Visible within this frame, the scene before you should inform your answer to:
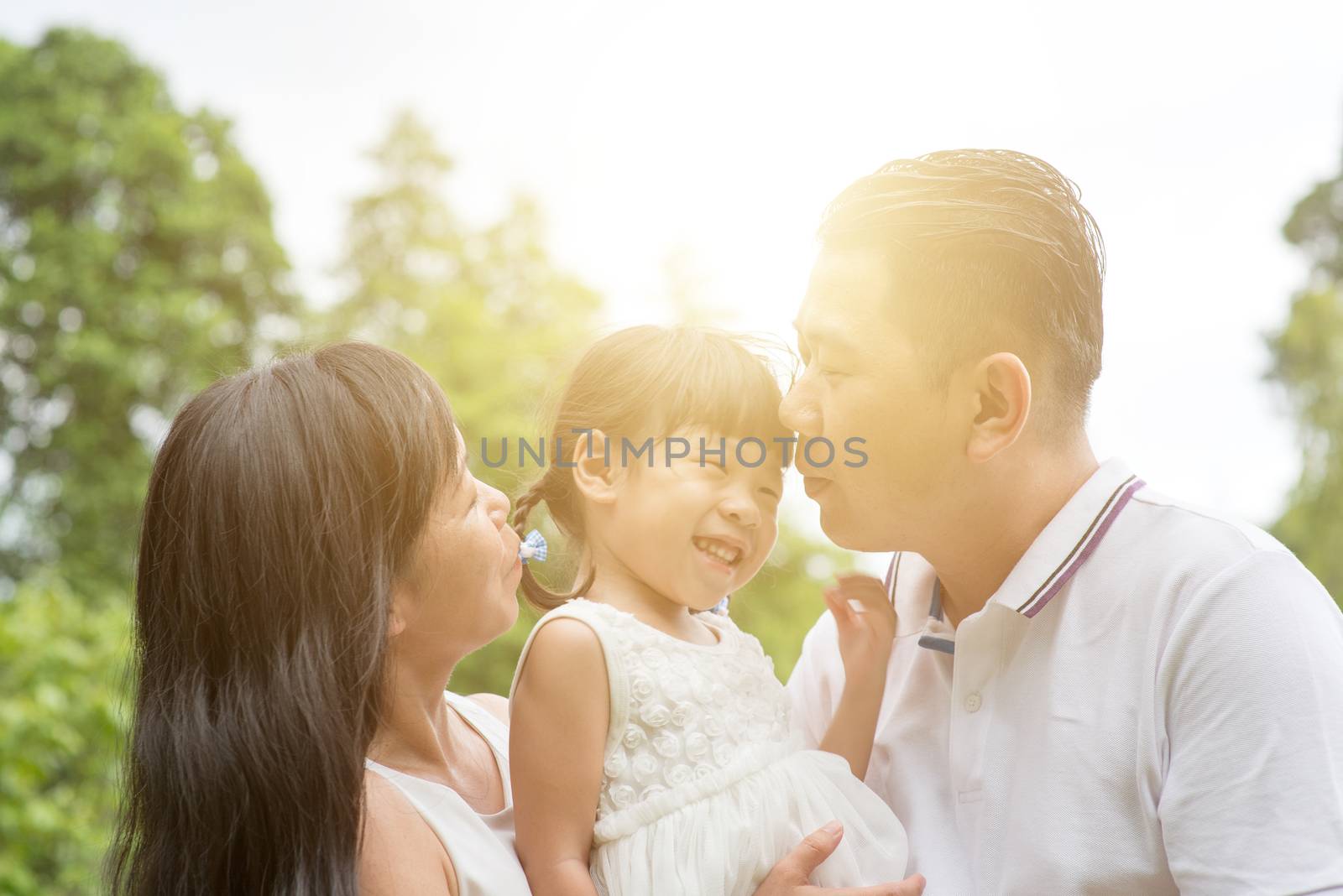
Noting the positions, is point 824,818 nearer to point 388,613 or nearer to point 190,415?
point 388,613

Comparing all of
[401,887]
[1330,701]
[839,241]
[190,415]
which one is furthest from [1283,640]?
[190,415]

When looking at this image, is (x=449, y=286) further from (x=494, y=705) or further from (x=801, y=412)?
(x=801, y=412)

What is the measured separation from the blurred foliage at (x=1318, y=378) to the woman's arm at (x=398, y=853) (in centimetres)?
770

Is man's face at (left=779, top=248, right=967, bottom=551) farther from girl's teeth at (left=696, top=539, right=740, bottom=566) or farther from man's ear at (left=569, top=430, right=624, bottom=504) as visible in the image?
man's ear at (left=569, top=430, right=624, bottom=504)

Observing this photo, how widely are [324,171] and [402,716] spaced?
1762 centimetres

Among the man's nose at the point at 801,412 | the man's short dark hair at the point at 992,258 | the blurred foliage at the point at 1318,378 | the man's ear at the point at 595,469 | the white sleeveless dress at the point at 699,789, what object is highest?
the man's short dark hair at the point at 992,258

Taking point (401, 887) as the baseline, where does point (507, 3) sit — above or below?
above

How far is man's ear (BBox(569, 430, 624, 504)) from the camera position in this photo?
1.83m

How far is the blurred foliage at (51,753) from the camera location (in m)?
3.49

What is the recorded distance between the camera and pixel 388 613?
149 centimetres

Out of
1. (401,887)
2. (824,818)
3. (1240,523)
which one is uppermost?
(1240,523)

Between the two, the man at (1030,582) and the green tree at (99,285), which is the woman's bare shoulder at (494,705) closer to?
the man at (1030,582)

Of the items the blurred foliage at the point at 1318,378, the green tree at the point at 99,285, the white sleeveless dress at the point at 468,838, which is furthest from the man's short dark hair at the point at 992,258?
the green tree at the point at 99,285

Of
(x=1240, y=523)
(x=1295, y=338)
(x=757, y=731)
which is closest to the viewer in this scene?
(x=1240, y=523)
